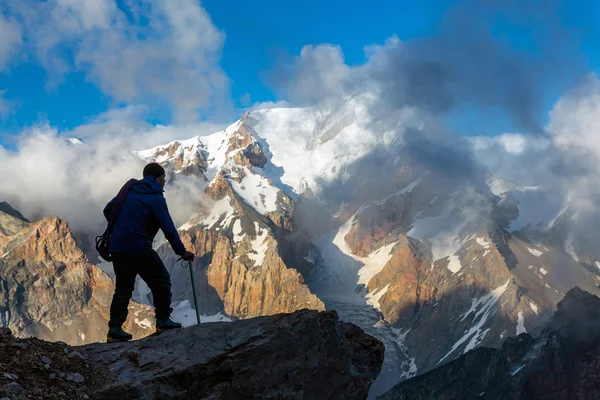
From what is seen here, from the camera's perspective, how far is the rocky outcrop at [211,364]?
13.3 meters

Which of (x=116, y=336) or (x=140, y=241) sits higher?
(x=140, y=241)

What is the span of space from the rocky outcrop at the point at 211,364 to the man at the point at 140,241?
1203mm

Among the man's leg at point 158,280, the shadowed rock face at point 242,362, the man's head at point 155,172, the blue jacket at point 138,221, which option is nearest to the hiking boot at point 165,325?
the man's leg at point 158,280

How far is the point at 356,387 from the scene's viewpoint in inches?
688

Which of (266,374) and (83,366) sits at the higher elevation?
(83,366)

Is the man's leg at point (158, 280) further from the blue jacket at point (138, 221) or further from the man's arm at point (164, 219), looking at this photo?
the man's arm at point (164, 219)

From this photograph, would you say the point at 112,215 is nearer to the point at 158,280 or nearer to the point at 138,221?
the point at 138,221

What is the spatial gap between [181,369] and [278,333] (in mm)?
2567

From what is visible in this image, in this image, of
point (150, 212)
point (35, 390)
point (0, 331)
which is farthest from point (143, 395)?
point (150, 212)

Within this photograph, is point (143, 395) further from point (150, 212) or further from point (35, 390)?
point (150, 212)

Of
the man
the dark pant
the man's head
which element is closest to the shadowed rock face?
the dark pant

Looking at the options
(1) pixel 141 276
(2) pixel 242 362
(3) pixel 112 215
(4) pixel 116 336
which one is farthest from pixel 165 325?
(3) pixel 112 215

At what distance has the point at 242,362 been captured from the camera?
600 inches

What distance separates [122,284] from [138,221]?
1879 mm
